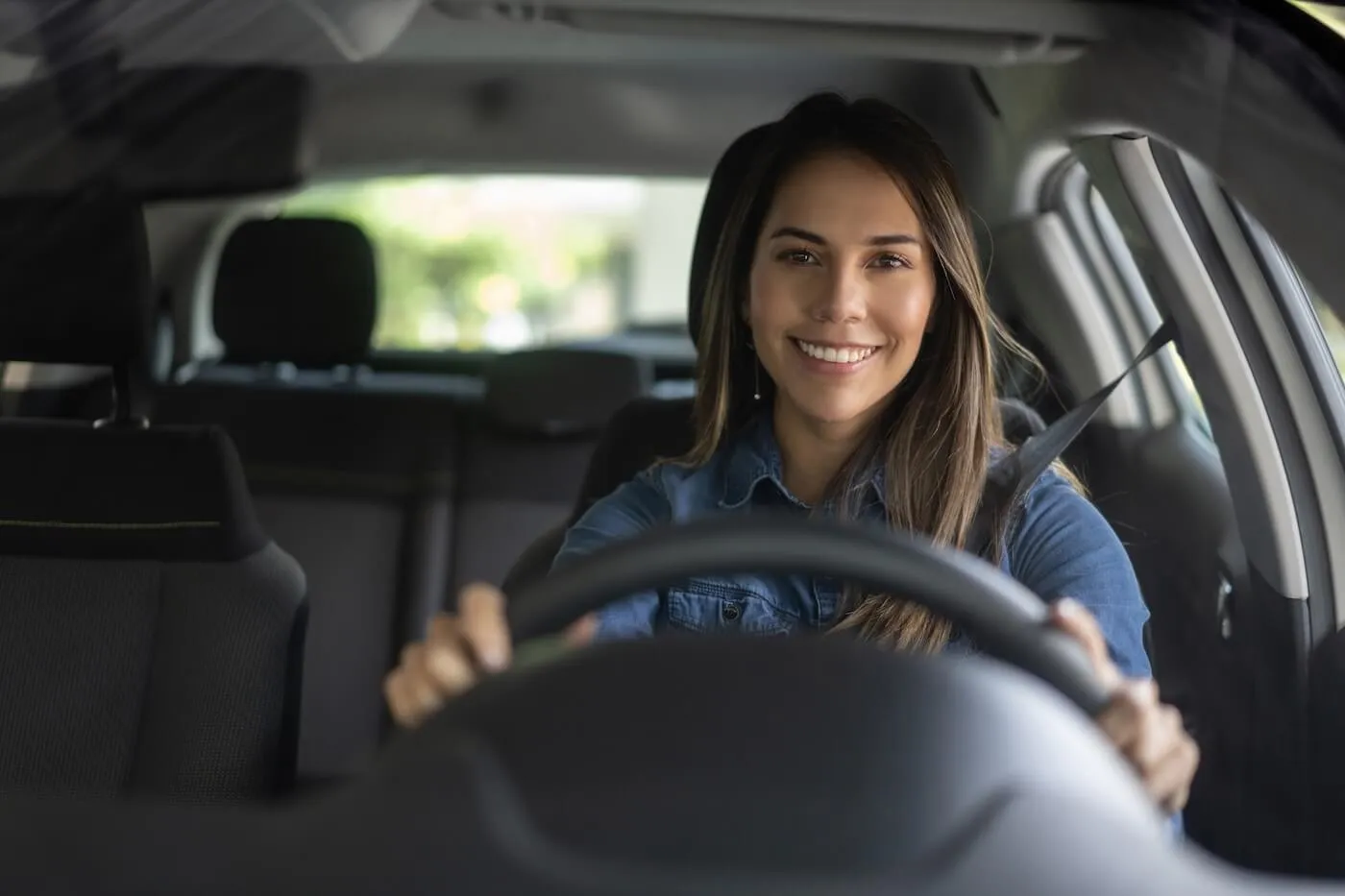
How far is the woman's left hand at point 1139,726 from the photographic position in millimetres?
835

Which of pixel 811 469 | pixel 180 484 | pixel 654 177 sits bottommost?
pixel 180 484

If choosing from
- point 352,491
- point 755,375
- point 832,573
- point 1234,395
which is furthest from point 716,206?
point 352,491

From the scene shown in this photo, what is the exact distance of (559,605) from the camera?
84 cm

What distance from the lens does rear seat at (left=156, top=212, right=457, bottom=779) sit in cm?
224

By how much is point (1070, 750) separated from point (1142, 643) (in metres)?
0.60

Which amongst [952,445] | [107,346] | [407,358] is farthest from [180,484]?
[407,358]

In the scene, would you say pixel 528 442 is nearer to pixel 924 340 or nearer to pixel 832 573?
pixel 924 340

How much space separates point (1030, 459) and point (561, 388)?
42.3 inches

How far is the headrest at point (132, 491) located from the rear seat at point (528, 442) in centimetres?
56

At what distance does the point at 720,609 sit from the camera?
1.35 m

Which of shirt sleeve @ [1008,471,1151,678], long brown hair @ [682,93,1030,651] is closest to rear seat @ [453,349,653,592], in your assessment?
long brown hair @ [682,93,1030,651]

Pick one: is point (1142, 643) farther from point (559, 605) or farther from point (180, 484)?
point (180, 484)

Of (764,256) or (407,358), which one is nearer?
(764,256)

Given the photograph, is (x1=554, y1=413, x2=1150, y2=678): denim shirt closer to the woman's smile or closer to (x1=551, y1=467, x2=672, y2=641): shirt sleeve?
(x1=551, y1=467, x2=672, y2=641): shirt sleeve
